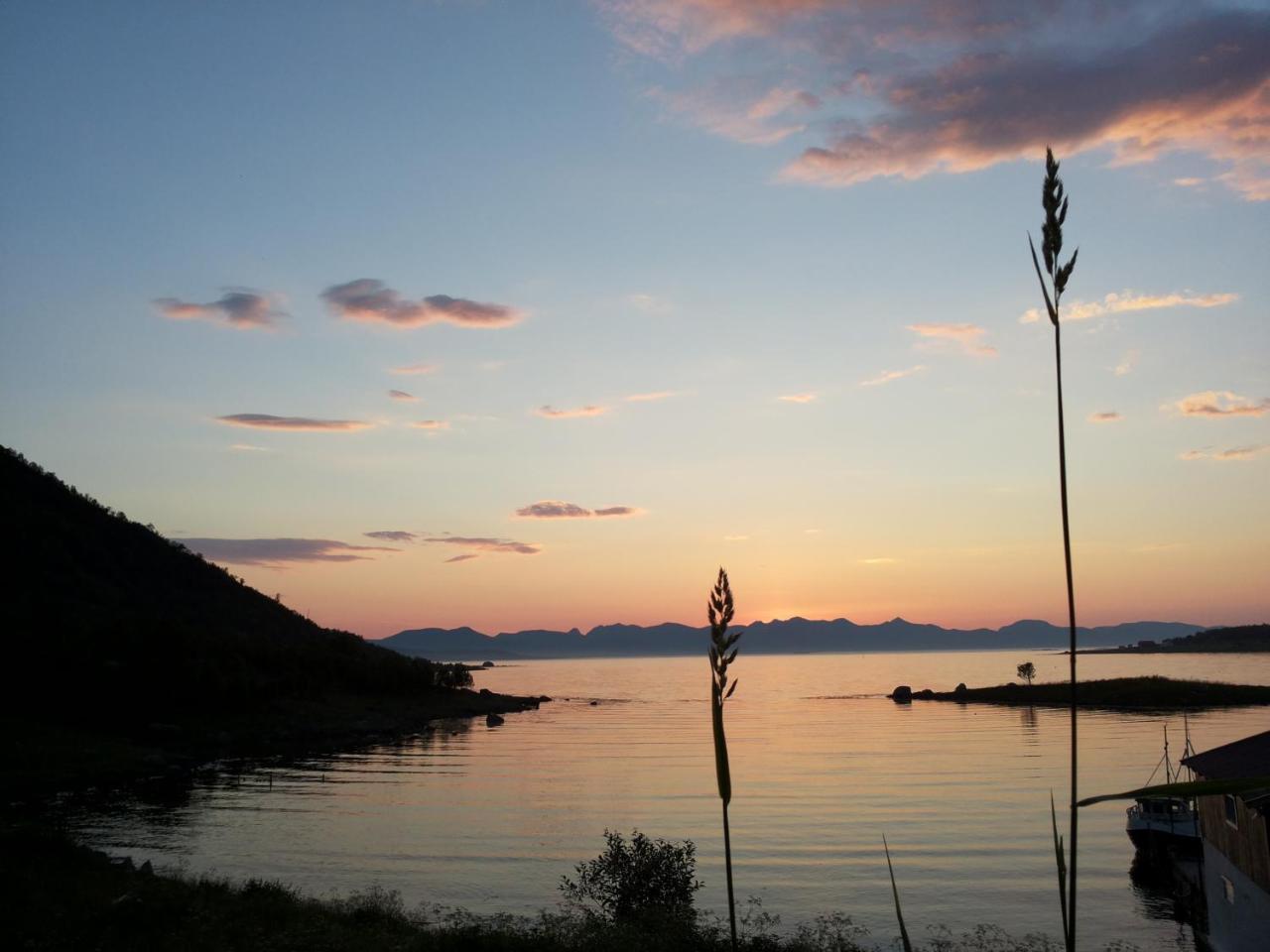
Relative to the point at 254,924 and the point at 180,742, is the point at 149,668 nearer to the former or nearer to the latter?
the point at 180,742

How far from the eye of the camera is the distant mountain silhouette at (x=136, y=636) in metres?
85.6

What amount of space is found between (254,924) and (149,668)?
3037 inches

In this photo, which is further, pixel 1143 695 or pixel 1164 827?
pixel 1143 695

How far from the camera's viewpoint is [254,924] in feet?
84.2

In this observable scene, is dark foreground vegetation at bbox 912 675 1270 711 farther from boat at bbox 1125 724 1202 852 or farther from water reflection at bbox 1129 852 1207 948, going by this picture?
water reflection at bbox 1129 852 1207 948

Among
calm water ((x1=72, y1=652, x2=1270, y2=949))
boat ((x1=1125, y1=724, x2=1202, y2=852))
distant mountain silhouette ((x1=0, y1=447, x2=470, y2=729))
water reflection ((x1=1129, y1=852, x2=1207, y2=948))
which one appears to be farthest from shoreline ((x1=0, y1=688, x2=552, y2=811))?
boat ((x1=1125, y1=724, x2=1202, y2=852))

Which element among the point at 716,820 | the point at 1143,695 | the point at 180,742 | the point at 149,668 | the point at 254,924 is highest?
the point at 149,668

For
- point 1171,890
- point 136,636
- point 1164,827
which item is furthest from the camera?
point 136,636

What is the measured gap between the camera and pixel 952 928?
35.2 m

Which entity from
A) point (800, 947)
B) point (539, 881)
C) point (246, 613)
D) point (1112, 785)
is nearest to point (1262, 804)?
point (800, 947)

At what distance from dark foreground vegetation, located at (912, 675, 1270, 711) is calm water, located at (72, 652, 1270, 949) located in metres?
29.8

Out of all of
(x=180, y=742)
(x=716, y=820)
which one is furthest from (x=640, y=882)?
(x=180, y=742)

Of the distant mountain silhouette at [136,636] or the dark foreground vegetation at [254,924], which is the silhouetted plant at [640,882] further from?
the distant mountain silhouette at [136,636]

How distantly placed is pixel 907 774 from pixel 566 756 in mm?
34913
